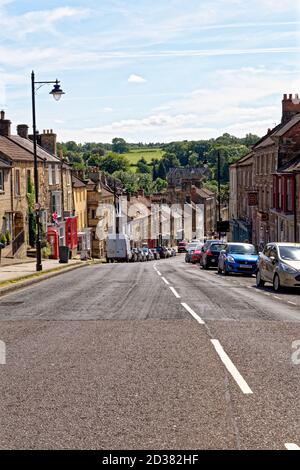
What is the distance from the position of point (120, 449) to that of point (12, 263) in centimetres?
3420

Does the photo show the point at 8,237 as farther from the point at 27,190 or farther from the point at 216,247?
the point at 216,247

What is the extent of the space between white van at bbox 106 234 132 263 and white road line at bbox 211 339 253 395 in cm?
5058

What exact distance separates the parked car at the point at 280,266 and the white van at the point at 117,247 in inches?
1450

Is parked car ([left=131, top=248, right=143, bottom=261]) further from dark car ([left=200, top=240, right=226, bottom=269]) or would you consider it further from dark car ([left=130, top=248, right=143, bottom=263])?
dark car ([left=200, top=240, right=226, bottom=269])

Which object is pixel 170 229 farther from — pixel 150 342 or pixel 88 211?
pixel 150 342

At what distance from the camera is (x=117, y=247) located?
61688mm

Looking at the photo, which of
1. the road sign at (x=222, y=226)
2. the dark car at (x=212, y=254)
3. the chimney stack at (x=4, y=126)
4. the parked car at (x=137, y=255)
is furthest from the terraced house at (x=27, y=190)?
the road sign at (x=222, y=226)

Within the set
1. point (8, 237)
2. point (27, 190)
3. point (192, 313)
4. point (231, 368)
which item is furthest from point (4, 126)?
point (231, 368)

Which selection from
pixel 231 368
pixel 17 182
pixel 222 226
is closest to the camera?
pixel 231 368

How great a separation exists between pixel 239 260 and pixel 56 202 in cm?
3121

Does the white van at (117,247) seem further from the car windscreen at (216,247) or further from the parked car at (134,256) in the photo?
the car windscreen at (216,247)

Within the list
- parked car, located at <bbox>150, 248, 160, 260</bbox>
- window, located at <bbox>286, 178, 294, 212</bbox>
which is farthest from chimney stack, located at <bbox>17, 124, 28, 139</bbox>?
parked car, located at <bbox>150, 248, 160, 260</bbox>

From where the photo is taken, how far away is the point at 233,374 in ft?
27.6

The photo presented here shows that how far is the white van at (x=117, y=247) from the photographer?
61191 millimetres
